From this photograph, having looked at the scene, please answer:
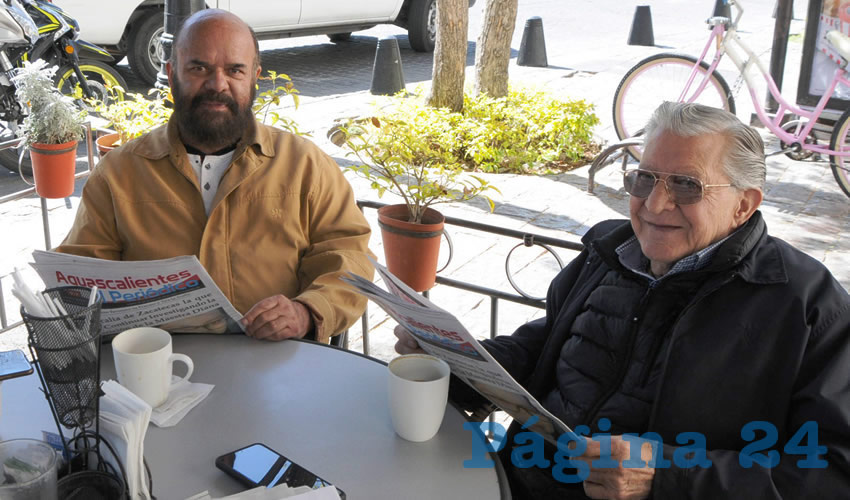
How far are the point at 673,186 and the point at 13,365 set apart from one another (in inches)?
53.5

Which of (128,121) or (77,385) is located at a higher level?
(77,385)

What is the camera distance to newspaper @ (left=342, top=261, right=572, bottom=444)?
151cm

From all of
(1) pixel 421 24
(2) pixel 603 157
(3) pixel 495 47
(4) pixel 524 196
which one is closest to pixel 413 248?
(4) pixel 524 196

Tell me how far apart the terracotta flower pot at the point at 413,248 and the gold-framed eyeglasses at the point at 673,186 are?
160 cm

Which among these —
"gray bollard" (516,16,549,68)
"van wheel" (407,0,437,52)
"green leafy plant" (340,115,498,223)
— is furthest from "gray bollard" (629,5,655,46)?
"green leafy plant" (340,115,498,223)

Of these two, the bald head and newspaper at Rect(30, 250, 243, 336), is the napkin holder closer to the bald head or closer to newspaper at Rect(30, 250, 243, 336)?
newspaper at Rect(30, 250, 243, 336)

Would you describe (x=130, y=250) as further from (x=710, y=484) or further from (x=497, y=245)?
(x=497, y=245)

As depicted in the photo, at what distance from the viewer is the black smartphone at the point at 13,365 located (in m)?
1.33

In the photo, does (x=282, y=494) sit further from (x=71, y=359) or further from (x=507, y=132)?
(x=507, y=132)

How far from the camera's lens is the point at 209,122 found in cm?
250

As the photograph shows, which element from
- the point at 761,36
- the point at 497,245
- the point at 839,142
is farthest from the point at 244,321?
the point at 761,36

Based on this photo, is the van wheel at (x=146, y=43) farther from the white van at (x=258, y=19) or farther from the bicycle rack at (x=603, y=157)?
the bicycle rack at (x=603, y=157)

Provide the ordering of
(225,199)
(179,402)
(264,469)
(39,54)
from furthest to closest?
1. (39,54)
2. (225,199)
3. (179,402)
4. (264,469)

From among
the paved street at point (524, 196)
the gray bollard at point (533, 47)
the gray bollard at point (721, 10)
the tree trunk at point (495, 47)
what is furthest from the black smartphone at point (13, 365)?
the gray bollard at point (721, 10)
